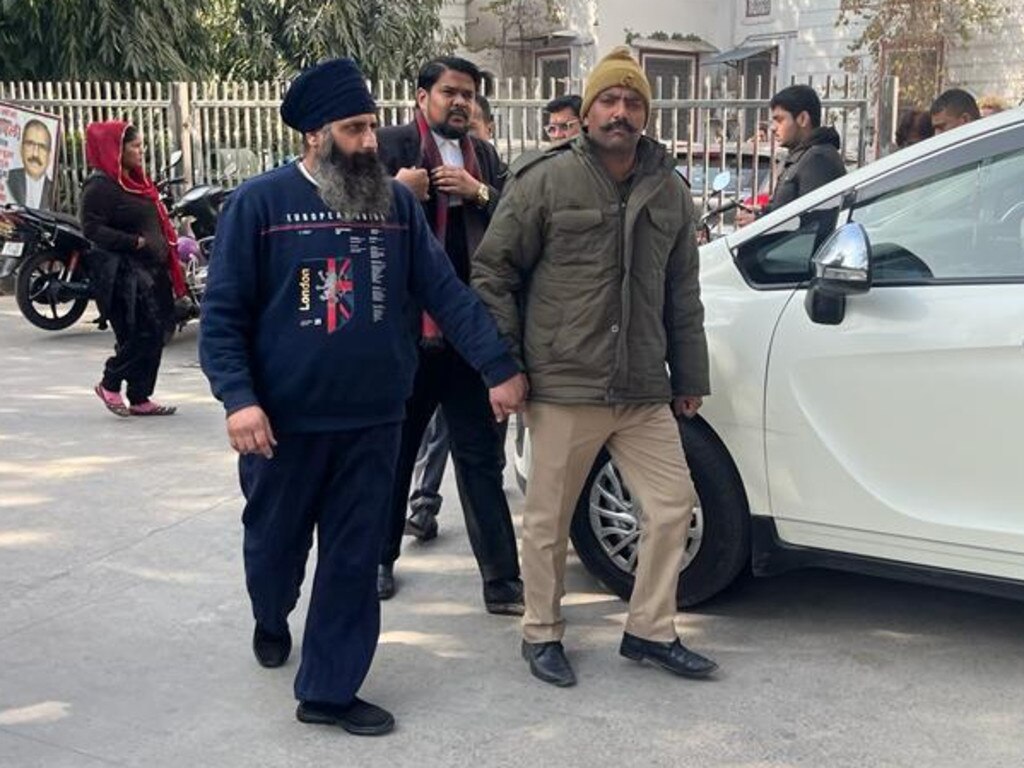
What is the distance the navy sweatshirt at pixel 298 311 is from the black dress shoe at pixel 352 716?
805 millimetres

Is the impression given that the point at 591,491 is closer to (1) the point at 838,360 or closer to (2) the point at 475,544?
(2) the point at 475,544

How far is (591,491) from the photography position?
4.20 metres

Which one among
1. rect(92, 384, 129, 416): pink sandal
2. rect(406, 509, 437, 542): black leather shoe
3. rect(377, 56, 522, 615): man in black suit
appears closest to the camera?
rect(377, 56, 522, 615): man in black suit

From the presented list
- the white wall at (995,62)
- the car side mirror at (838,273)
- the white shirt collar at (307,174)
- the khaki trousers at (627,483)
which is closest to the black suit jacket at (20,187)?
the white shirt collar at (307,174)

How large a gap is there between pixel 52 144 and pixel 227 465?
7133mm

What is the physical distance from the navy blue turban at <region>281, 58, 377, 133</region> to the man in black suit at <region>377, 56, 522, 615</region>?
724 mm

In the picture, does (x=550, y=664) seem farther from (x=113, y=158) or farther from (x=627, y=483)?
(x=113, y=158)

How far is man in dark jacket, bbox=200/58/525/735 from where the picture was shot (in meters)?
3.20

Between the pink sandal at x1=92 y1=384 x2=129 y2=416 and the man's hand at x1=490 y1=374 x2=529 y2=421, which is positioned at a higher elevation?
the man's hand at x1=490 y1=374 x2=529 y2=421

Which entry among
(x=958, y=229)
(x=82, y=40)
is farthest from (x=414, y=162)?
(x=82, y=40)

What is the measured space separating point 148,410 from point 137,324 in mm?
551

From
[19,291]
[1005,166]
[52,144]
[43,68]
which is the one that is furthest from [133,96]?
[1005,166]

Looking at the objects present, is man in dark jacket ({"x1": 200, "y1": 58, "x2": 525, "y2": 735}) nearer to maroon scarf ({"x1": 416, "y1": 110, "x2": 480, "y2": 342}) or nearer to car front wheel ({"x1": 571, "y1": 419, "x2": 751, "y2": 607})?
maroon scarf ({"x1": 416, "y1": 110, "x2": 480, "y2": 342})

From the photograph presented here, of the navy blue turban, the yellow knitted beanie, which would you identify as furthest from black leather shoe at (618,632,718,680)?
the navy blue turban
